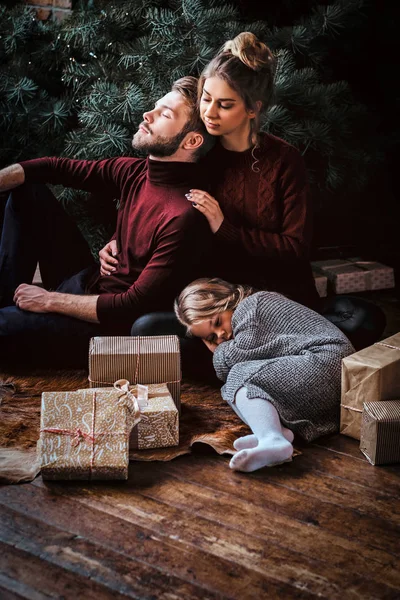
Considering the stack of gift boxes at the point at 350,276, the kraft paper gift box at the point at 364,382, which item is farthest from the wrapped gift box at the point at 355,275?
the kraft paper gift box at the point at 364,382

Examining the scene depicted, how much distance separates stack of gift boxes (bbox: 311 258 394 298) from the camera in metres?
3.80

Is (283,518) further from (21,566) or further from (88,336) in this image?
(88,336)

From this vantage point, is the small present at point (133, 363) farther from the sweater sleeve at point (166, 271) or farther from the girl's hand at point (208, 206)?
the girl's hand at point (208, 206)

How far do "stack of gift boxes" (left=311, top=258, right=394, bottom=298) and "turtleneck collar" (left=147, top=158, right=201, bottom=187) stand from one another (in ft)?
3.74

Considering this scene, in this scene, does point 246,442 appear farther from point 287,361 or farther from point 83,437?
point 83,437

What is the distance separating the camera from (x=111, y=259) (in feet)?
9.81

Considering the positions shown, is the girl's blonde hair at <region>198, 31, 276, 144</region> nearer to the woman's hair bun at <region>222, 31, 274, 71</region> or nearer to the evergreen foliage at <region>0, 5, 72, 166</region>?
the woman's hair bun at <region>222, 31, 274, 71</region>

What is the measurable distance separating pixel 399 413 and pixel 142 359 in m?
0.85

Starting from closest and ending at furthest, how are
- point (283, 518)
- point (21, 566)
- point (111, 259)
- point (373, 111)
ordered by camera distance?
1. point (21, 566)
2. point (283, 518)
3. point (111, 259)
4. point (373, 111)

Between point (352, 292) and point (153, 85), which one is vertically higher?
point (153, 85)

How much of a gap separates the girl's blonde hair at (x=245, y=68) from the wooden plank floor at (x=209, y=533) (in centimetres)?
131

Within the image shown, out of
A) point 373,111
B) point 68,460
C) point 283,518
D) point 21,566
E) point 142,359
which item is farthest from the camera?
point 373,111

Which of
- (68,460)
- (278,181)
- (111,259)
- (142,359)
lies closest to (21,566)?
(68,460)

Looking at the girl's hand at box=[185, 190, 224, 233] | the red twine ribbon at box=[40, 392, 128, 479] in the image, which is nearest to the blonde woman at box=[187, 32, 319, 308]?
the girl's hand at box=[185, 190, 224, 233]
